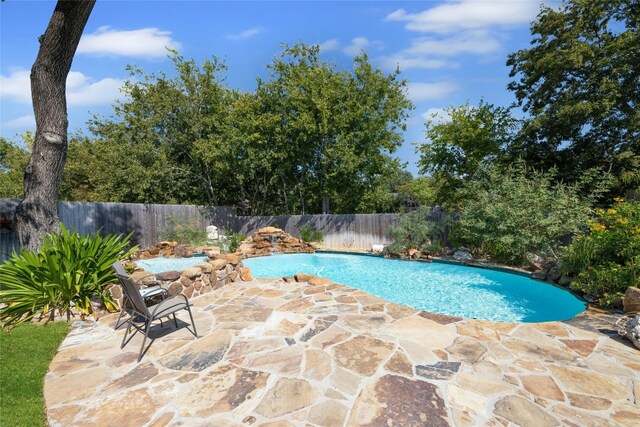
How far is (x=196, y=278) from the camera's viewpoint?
5875mm

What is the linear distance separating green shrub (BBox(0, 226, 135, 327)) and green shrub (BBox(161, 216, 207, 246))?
25.3ft

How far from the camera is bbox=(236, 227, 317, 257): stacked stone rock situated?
1288 cm

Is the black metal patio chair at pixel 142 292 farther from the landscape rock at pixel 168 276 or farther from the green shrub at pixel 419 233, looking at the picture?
the green shrub at pixel 419 233

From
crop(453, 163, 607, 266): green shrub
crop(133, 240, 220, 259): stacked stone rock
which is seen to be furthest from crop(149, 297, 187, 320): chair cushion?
crop(453, 163, 607, 266): green shrub

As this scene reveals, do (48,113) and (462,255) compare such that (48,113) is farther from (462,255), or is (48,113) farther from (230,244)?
(462,255)

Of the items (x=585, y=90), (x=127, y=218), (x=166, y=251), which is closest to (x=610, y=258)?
(x=585, y=90)

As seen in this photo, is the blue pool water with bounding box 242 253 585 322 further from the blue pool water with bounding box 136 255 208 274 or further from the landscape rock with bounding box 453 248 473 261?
the blue pool water with bounding box 136 255 208 274

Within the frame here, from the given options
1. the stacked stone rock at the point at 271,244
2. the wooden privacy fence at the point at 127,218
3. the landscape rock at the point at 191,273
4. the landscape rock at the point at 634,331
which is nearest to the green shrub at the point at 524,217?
the landscape rock at the point at 634,331

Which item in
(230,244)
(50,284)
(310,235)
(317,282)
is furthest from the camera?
(310,235)

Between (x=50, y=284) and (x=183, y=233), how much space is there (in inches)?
327

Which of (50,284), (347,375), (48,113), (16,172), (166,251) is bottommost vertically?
(166,251)

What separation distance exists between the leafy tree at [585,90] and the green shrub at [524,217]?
10.8ft

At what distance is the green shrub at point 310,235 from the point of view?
14656 mm

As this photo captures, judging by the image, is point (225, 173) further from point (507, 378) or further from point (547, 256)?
point (507, 378)
